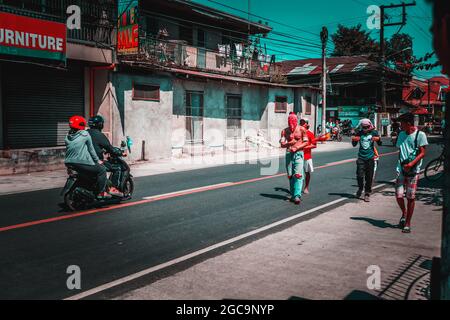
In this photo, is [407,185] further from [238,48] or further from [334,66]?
[334,66]

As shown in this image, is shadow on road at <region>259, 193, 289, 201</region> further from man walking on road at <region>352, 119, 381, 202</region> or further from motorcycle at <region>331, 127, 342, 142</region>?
motorcycle at <region>331, 127, 342, 142</region>

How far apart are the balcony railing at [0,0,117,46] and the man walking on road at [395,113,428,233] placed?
13.3 m

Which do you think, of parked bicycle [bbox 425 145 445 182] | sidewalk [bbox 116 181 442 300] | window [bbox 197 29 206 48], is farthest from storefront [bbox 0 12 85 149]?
parked bicycle [bbox 425 145 445 182]

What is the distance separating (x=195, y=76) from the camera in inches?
900

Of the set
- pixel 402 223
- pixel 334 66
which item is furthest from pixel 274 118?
pixel 334 66

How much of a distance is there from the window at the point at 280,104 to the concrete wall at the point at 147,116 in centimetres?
1108

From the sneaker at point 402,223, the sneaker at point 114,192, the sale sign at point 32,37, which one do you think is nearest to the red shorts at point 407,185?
the sneaker at point 402,223

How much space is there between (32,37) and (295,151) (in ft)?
34.3

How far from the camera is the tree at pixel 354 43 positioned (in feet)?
202

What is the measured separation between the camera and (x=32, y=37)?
48.1 feet

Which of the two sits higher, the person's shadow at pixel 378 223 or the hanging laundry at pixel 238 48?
the hanging laundry at pixel 238 48

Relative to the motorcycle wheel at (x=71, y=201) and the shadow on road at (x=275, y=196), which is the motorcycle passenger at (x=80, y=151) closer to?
the motorcycle wheel at (x=71, y=201)

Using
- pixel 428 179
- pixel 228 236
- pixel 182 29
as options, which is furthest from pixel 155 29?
pixel 228 236

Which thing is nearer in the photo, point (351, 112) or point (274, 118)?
point (274, 118)
